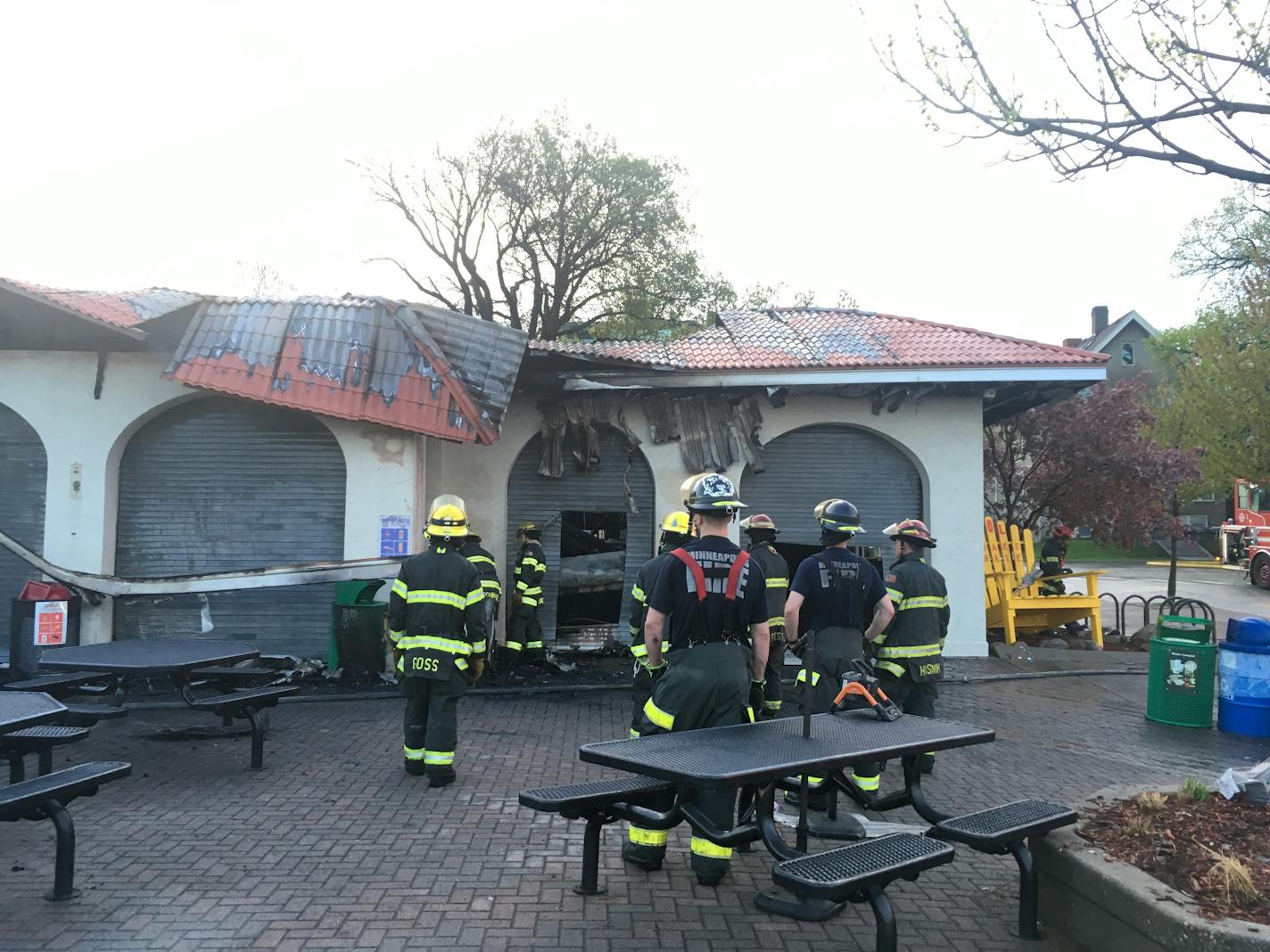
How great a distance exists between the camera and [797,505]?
470 inches

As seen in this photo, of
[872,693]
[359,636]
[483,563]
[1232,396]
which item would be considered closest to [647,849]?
[872,693]

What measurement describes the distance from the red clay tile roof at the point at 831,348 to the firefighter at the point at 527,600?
2.41 meters

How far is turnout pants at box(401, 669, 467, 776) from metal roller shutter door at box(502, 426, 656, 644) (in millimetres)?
5485

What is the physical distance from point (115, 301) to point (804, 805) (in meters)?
9.20

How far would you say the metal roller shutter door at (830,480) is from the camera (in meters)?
11.9

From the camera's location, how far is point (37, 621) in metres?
8.98

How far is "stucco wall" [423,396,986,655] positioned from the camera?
11.5 metres

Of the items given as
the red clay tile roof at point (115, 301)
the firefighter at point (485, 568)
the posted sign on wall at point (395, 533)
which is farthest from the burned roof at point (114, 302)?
the firefighter at point (485, 568)

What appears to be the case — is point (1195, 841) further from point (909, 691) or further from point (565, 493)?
point (565, 493)

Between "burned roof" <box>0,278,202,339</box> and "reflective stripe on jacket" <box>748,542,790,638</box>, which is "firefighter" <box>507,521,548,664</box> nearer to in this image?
"reflective stripe on jacket" <box>748,542,790,638</box>

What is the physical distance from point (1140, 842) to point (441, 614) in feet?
Result: 14.0

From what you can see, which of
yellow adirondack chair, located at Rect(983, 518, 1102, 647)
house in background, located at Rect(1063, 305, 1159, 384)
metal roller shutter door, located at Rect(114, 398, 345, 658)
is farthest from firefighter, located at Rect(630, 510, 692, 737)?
house in background, located at Rect(1063, 305, 1159, 384)

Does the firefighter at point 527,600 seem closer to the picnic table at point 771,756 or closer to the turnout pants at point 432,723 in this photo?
the turnout pants at point 432,723

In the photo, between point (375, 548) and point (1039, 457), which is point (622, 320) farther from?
point (375, 548)
